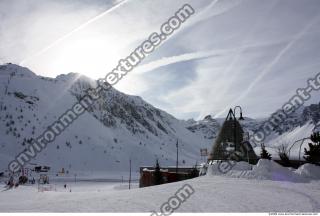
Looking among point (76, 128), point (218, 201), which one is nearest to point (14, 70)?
point (76, 128)

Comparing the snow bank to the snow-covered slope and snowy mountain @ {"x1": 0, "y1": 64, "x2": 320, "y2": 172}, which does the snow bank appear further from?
the snow-covered slope

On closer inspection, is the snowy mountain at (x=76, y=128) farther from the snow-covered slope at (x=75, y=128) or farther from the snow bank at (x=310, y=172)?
the snow bank at (x=310, y=172)

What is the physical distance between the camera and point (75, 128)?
3388 inches

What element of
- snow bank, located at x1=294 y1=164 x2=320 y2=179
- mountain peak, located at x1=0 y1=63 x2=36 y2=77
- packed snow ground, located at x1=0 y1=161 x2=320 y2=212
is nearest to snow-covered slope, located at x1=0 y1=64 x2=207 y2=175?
mountain peak, located at x1=0 y1=63 x2=36 y2=77

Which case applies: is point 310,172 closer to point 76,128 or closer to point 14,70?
point 76,128

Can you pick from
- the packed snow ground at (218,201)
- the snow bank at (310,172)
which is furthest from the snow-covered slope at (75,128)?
the snow bank at (310,172)

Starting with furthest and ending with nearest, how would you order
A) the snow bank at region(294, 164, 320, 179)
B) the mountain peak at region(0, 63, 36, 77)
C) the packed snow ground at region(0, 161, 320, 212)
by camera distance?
the mountain peak at region(0, 63, 36, 77) → the snow bank at region(294, 164, 320, 179) → the packed snow ground at region(0, 161, 320, 212)

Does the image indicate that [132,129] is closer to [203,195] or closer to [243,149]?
[243,149]

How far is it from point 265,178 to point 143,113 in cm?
12957

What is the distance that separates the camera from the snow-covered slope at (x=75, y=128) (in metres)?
70.5

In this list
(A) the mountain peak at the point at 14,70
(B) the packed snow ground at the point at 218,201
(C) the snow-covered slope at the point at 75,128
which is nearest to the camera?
(B) the packed snow ground at the point at 218,201

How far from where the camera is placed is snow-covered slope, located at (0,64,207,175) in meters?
70.5

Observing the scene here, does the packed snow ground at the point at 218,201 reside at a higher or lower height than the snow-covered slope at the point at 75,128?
lower

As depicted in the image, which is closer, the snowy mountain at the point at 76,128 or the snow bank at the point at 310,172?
the snow bank at the point at 310,172
